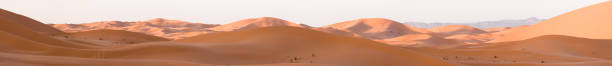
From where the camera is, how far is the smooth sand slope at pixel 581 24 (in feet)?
239

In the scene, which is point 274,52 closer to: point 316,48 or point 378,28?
point 316,48

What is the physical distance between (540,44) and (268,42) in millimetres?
33863

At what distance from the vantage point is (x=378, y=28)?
132875 millimetres

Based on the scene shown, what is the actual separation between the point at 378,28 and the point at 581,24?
58807 millimetres

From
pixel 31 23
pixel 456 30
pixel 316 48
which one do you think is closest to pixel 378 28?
pixel 456 30

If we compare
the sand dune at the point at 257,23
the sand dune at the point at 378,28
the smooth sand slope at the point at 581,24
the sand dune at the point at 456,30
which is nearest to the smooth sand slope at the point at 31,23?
the smooth sand slope at the point at 581,24

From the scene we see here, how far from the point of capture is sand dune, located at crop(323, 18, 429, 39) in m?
127

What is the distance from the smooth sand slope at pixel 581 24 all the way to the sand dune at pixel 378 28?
37559 millimetres

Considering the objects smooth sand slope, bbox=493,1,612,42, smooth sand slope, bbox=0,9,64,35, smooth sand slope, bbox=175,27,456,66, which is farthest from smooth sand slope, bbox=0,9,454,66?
smooth sand slope, bbox=493,1,612,42

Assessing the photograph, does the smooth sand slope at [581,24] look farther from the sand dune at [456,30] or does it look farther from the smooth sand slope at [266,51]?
the smooth sand slope at [266,51]

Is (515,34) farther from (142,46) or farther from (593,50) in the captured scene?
(142,46)

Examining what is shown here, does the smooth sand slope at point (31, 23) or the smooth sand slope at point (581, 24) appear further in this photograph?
the smooth sand slope at point (581, 24)

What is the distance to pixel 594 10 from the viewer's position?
81875 mm

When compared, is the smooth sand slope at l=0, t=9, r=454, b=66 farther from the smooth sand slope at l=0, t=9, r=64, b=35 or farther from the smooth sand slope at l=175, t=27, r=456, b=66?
the smooth sand slope at l=0, t=9, r=64, b=35
